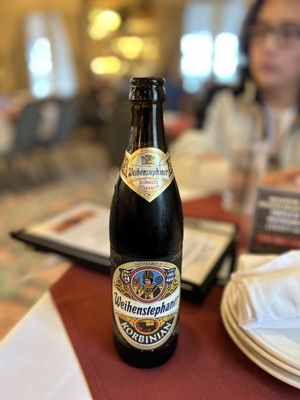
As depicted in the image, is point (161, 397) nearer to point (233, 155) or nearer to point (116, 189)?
point (116, 189)

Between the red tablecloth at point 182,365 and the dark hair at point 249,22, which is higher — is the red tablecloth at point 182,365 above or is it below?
below

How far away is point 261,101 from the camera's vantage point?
1.17 meters

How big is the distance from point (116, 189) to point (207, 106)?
1090 mm

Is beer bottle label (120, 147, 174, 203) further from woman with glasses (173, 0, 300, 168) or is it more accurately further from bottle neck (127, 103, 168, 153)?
woman with glasses (173, 0, 300, 168)

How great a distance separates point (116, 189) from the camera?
1.38 feet

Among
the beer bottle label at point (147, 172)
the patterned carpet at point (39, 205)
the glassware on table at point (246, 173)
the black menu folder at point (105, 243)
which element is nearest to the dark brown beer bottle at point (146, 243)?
the beer bottle label at point (147, 172)

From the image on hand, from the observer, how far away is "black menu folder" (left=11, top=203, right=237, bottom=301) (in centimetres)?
54

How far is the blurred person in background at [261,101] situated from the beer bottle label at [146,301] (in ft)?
1.88

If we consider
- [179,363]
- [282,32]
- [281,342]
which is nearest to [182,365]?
[179,363]

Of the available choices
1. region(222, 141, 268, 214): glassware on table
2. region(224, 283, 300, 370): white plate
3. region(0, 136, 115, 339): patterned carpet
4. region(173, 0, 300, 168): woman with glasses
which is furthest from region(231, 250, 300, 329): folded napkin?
region(173, 0, 300, 168): woman with glasses

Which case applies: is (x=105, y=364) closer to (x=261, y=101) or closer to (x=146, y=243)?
(x=146, y=243)

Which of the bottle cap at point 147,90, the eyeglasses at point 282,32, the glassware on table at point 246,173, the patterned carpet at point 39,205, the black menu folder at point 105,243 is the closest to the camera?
the bottle cap at point 147,90

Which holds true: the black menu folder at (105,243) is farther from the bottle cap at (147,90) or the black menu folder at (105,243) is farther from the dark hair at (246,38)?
the dark hair at (246,38)

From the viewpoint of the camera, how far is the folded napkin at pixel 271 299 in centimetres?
40
